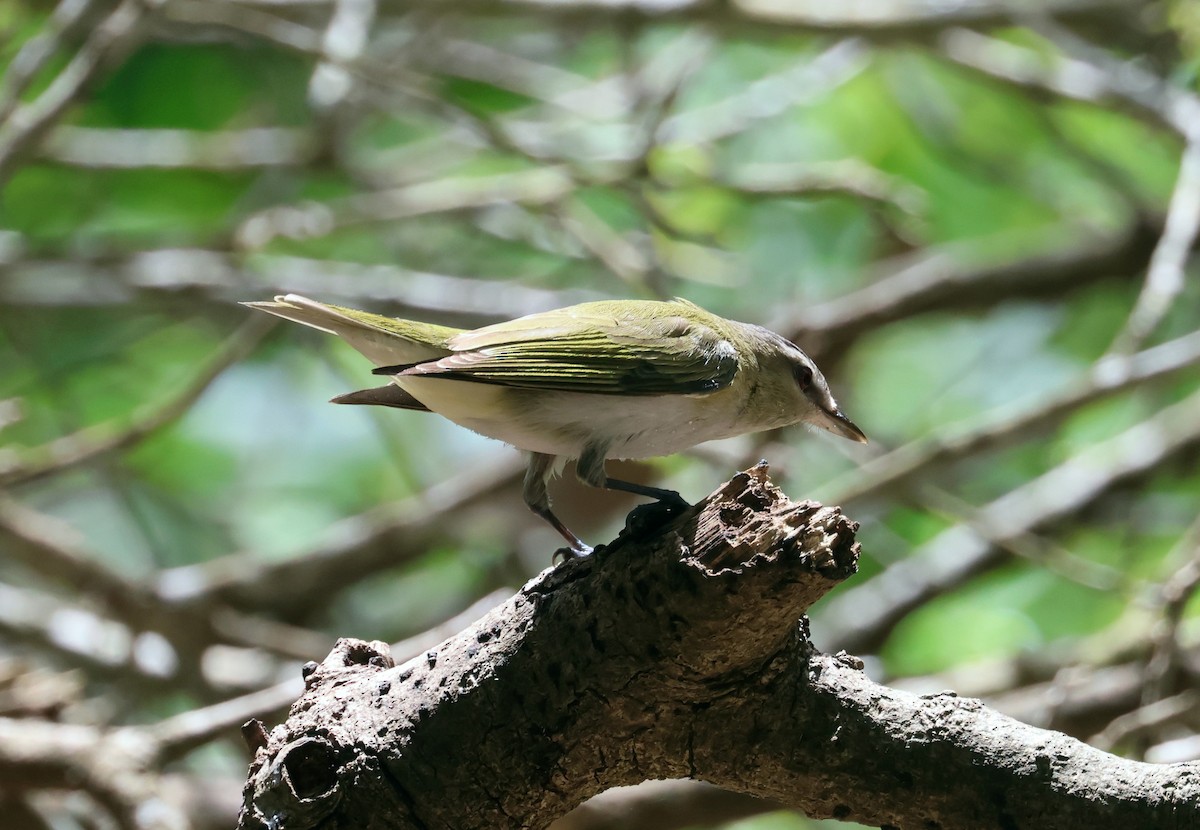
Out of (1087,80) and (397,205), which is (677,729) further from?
(1087,80)

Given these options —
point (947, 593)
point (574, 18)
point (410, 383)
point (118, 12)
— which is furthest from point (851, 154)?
point (410, 383)

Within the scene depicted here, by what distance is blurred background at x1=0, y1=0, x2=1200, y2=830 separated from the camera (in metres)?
6.02

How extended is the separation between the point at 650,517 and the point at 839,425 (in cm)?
239

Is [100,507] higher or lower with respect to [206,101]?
lower

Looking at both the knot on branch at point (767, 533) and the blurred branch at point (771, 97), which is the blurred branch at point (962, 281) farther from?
the knot on branch at point (767, 533)

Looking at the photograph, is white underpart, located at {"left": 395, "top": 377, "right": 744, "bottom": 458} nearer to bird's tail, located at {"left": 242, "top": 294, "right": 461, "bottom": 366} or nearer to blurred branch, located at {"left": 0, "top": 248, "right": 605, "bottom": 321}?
bird's tail, located at {"left": 242, "top": 294, "right": 461, "bottom": 366}

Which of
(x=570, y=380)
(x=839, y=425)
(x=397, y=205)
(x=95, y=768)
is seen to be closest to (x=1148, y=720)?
(x=839, y=425)

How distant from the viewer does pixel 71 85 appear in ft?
18.1

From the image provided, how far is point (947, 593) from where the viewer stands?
7.27 meters

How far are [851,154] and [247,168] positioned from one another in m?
5.30

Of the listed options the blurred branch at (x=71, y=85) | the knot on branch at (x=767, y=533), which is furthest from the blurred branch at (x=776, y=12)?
the knot on branch at (x=767, y=533)

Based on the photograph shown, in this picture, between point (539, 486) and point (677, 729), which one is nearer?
point (677, 729)

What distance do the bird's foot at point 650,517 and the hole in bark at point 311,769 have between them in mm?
930

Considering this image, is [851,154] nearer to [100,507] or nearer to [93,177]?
[93,177]
